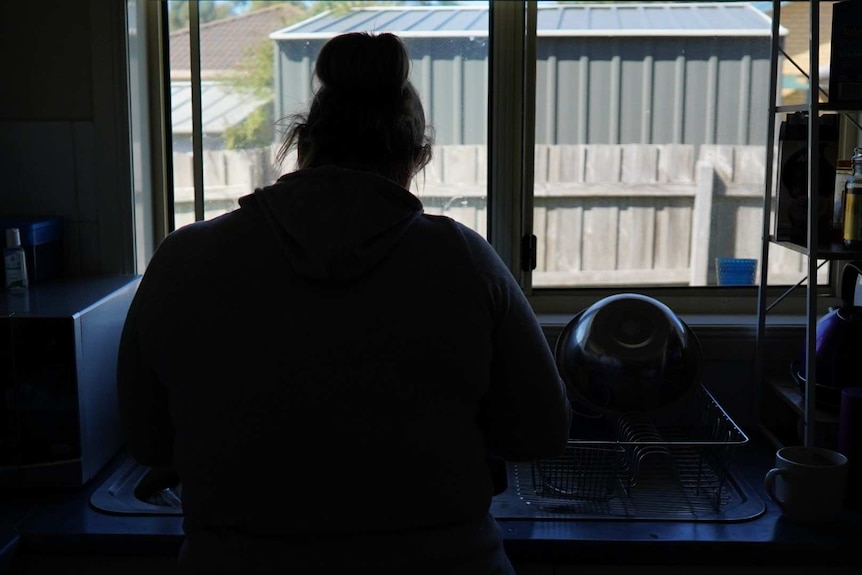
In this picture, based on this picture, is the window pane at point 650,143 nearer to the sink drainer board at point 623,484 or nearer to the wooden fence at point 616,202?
the wooden fence at point 616,202

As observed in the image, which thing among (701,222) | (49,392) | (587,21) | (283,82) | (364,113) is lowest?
(49,392)

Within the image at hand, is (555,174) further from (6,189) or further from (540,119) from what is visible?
(6,189)

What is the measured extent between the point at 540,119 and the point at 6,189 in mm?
1053

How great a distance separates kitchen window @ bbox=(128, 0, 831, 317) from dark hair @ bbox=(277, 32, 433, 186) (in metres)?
0.85

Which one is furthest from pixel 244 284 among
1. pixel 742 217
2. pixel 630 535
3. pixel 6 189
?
pixel 742 217

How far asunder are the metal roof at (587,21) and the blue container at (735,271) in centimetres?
47

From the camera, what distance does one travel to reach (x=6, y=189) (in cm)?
182

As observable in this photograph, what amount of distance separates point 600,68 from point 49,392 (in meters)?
1.22

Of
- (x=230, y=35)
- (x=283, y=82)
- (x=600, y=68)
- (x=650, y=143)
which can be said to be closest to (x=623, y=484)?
(x=650, y=143)

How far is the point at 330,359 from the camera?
38.3 inches

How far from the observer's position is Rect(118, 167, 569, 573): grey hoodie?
976mm

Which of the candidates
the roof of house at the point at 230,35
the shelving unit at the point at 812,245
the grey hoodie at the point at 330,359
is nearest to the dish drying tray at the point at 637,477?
the shelving unit at the point at 812,245

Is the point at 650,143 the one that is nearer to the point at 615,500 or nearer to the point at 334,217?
the point at 615,500

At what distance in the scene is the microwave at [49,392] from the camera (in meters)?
1.46
